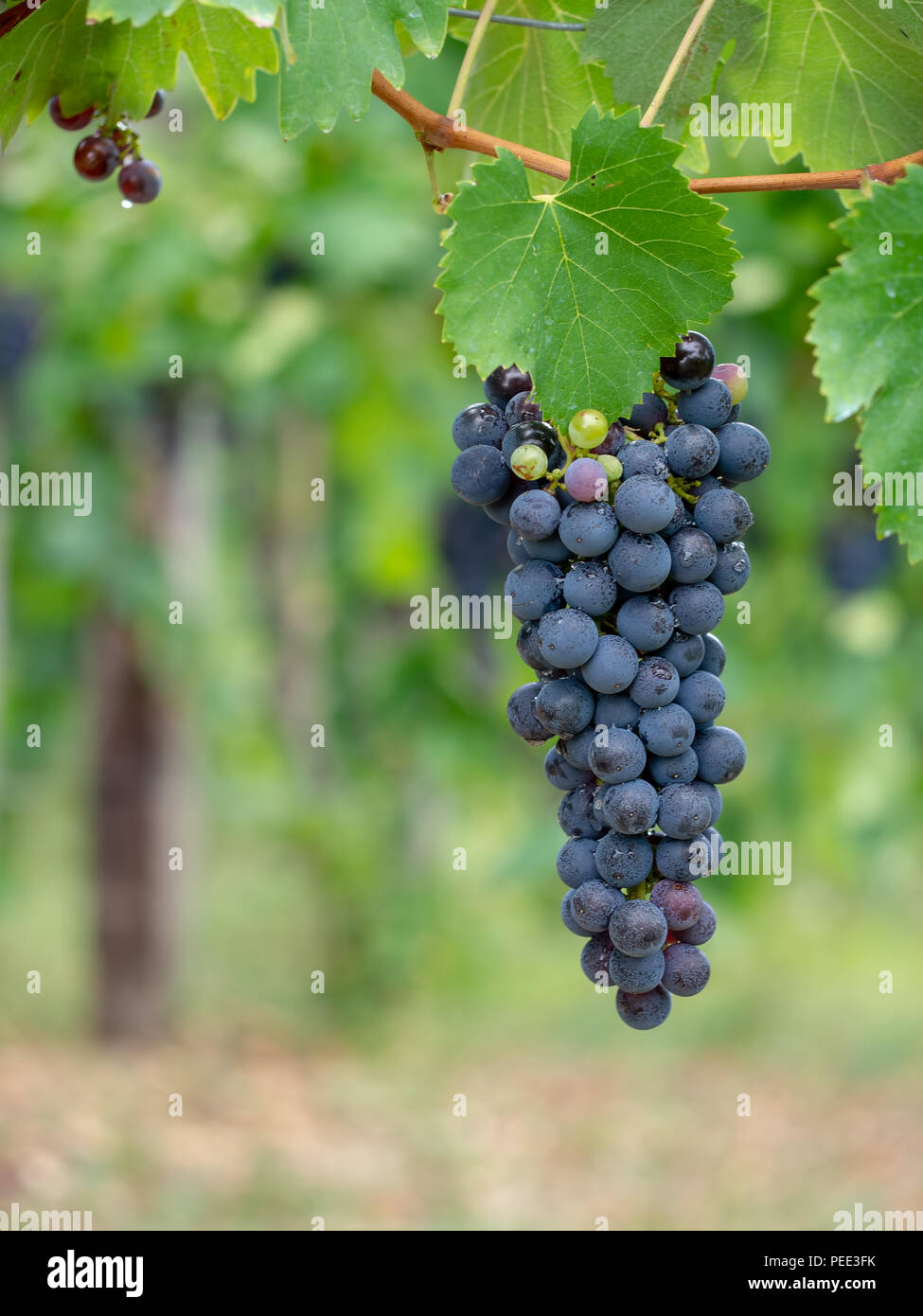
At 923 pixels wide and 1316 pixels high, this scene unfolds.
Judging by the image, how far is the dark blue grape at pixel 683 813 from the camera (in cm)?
96

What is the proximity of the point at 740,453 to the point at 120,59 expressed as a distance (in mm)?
718

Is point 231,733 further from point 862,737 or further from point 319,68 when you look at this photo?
point 319,68

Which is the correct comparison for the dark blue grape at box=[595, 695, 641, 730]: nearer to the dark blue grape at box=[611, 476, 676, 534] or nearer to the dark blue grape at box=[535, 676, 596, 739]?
the dark blue grape at box=[535, 676, 596, 739]

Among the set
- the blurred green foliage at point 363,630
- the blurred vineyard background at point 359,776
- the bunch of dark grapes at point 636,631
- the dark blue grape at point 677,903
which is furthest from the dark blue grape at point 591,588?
the blurred green foliage at point 363,630

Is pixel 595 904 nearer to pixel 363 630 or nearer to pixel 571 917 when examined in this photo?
pixel 571 917

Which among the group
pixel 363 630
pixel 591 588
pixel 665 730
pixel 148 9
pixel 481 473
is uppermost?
pixel 363 630

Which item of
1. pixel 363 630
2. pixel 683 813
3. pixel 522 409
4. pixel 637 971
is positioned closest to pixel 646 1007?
pixel 637 971

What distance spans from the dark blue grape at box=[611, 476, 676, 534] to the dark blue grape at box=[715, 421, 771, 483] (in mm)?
88

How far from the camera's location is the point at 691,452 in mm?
966

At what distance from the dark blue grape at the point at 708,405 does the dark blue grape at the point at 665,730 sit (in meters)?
0.22

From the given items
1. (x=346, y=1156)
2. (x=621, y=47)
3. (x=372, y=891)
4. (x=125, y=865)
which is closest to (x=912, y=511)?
(x=621, y=47)

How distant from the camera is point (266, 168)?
395 centimetres

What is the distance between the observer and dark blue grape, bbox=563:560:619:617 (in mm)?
949
